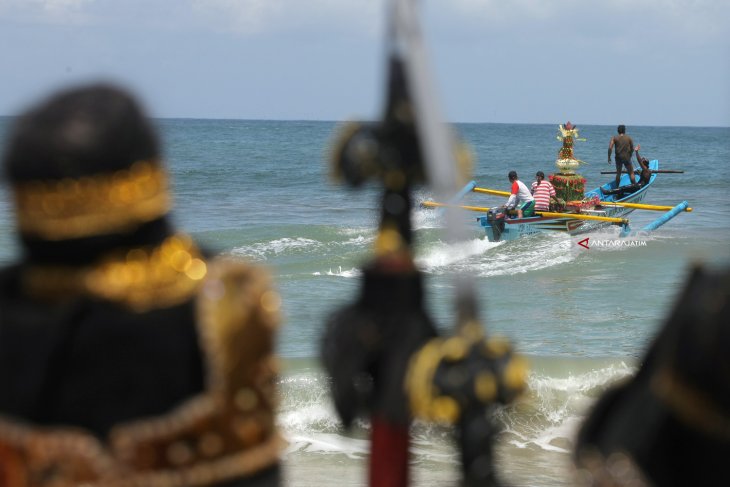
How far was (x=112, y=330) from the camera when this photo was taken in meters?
1.89

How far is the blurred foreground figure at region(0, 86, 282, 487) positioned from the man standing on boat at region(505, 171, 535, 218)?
19456mm

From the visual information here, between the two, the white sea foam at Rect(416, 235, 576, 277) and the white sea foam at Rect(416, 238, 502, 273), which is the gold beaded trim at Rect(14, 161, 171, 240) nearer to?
the white sea foam at Rect(416, 238, 502, 273)

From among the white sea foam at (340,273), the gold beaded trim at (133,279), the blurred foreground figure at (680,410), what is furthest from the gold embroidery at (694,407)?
the white sea foam at (340,273)

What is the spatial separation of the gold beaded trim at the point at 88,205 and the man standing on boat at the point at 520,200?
19476mm

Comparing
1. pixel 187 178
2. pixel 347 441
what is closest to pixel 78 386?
pixel 347 441

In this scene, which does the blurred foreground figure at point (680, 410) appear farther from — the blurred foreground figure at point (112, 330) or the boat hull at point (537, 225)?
the boat hull at point (537, 225)

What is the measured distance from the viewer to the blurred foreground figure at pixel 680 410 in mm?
1640

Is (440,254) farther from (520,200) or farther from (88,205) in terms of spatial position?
(88,205)

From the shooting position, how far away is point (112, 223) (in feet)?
6.24

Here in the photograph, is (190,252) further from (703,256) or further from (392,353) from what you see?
(703,256)

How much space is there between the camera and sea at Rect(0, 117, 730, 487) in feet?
23.9

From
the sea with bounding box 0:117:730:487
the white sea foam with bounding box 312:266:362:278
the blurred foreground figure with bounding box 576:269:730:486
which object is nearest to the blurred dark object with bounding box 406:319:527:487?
the sea with bounding box 0:117:730:487

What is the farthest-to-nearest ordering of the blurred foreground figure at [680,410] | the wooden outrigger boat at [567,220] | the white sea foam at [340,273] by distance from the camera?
the wooden outrigger boat at [567,220] < the white sea foam at [340,273] < the blurred foreground figure at [680,410]

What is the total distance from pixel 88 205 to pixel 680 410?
0.96 metres
